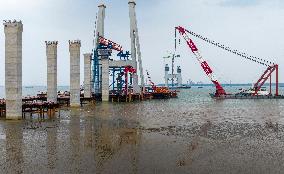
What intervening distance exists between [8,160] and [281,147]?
14759mm

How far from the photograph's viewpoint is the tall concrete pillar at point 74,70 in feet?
172

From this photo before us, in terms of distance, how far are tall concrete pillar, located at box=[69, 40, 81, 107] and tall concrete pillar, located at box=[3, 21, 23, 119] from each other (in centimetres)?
1940

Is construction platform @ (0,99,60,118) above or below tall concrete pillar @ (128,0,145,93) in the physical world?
below

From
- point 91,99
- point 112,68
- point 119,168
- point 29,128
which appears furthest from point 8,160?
point 112,68

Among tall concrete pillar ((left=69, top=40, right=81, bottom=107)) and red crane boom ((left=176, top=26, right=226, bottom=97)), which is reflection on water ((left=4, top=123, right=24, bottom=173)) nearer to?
tall concrete pillar ((left=69, top=40, right=81, bottom=107))

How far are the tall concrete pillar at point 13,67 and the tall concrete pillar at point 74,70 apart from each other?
19.4 m

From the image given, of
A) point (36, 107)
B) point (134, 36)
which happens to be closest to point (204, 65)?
point (134, 36)

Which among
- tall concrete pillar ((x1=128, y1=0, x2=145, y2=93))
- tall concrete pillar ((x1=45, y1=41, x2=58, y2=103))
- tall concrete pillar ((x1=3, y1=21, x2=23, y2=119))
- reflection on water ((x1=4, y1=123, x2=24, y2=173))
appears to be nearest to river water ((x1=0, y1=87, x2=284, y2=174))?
reflection on water ((x1=4, y1=123, x2=24, y2=173))

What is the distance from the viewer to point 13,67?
3269 centimetres

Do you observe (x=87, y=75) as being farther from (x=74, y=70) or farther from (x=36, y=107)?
(x=36, y=107)

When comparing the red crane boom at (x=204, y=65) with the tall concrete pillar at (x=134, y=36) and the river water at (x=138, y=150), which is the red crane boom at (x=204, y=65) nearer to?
the tall concrete pillar at (x=134, y=36)

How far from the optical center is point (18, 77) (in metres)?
33.1

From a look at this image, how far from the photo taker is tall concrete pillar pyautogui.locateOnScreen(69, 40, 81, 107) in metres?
52.3

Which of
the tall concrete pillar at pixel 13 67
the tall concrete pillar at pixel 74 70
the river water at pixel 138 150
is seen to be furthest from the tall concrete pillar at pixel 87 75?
the river water at pixel 138 150
